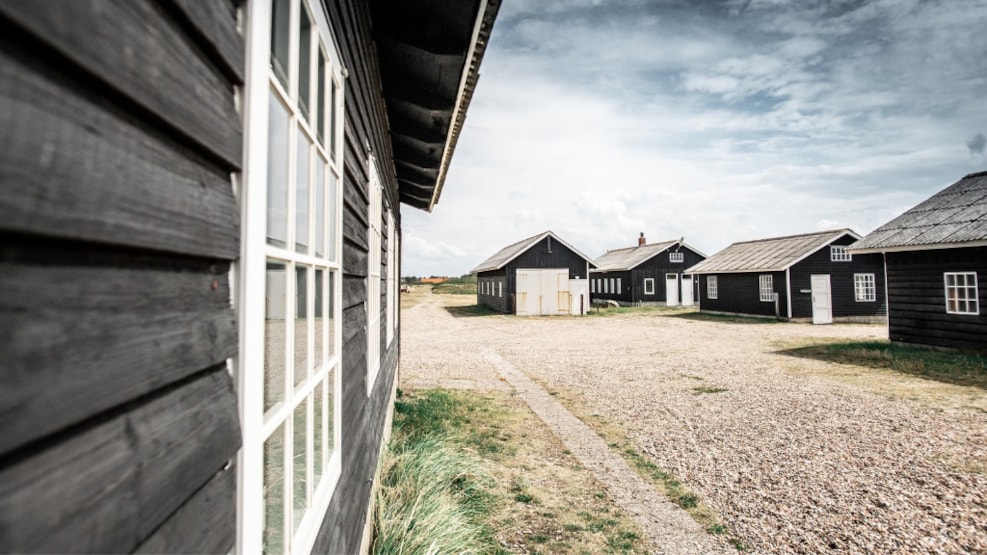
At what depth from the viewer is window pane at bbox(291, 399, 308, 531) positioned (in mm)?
1500

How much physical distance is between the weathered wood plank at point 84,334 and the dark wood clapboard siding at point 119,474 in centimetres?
4

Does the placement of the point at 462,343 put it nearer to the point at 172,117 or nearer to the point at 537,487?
the point at 537,487

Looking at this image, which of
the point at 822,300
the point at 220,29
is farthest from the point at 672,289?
the point at 220,29

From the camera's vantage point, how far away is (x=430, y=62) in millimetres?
3160

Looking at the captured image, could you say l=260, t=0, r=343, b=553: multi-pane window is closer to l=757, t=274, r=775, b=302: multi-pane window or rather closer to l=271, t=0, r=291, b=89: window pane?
l=271, t=0, r=291, b=89: window pane

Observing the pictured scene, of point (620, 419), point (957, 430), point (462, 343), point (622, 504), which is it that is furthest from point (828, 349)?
point (622, 504)

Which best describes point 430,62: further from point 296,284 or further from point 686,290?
point 686,290

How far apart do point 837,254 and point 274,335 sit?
83.2 feet

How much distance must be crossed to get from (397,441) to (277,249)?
15.1 ft

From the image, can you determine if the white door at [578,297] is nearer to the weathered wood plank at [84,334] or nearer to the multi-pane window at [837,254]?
the multi-pane window at [837,254]

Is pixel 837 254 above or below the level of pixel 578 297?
above

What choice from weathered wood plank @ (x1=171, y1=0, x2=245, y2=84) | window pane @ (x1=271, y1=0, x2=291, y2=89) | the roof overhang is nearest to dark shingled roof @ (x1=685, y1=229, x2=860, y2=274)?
the roof overhang

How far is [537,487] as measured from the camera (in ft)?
15.9

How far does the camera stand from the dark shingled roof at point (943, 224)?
38.6 ft
